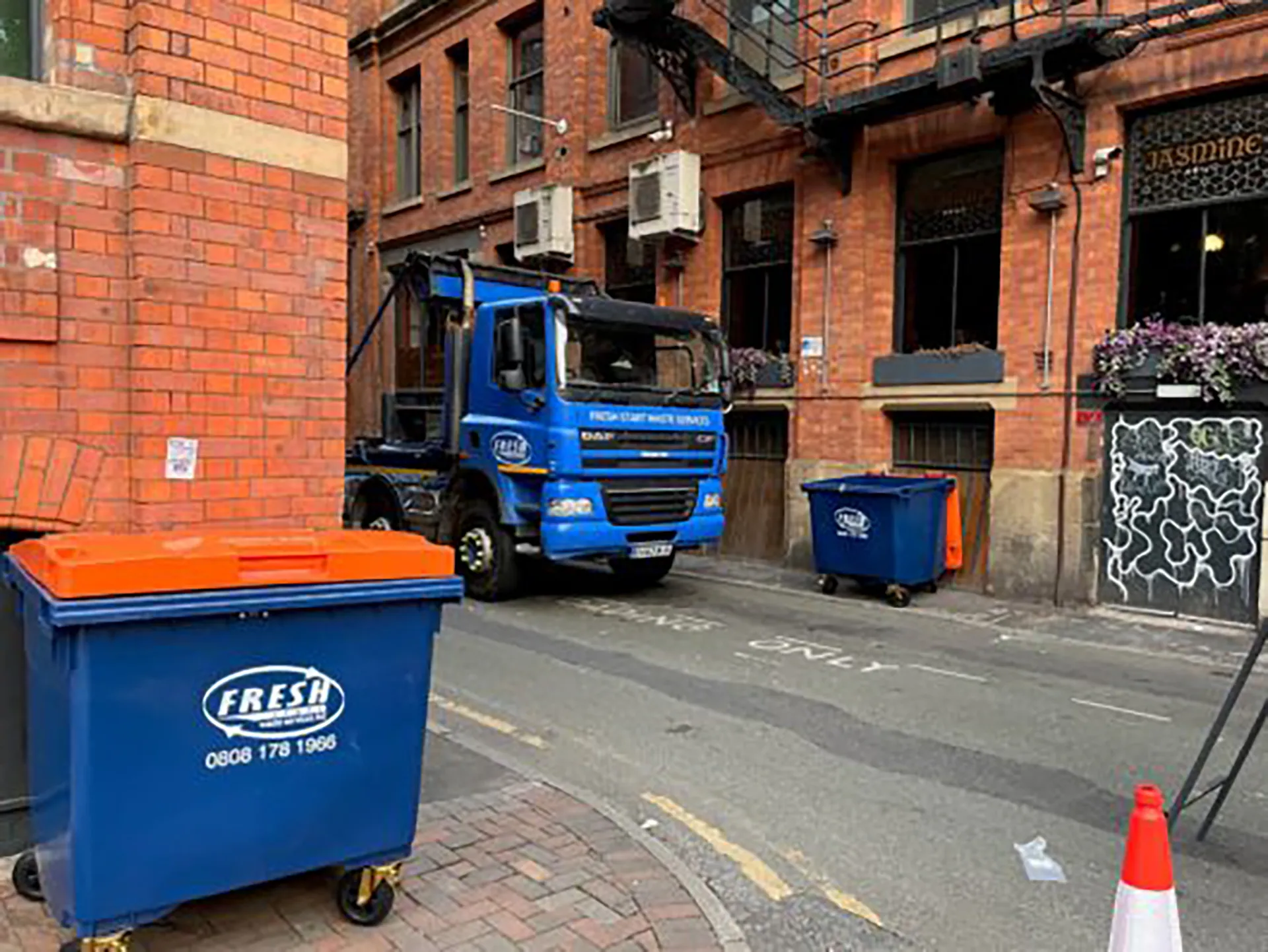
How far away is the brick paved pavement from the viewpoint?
319 cm

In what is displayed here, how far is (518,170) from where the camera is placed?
17.9 metres

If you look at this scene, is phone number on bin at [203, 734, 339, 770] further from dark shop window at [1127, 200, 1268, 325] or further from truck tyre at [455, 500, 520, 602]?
dark shop window at [1127, 200, 1268, 325]

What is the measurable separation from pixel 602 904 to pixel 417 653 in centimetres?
118

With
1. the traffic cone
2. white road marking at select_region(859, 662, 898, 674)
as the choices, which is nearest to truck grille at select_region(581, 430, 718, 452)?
white road marking at select_region(859, 662, 898, 674)

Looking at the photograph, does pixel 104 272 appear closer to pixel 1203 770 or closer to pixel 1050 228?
pixel 1203 770

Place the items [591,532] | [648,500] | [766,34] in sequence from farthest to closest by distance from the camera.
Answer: [766,34] < [648,500] < [591,532]

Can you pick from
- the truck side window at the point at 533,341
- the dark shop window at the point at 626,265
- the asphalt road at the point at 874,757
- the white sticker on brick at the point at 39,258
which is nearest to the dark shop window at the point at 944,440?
the asphalt road at the point at 874,757

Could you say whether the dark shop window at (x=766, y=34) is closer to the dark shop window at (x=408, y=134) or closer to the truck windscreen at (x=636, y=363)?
the truck windscreen at (x=636, y=363)

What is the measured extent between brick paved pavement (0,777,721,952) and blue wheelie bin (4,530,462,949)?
149 millimetres

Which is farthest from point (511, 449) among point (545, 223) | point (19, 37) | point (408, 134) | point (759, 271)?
point (408, 134)

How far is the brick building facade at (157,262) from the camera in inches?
143

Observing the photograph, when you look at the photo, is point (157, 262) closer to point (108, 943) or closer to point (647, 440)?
point (108, 943)

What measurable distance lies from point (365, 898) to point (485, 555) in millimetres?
7039

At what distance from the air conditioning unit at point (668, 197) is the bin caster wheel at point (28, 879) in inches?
474
